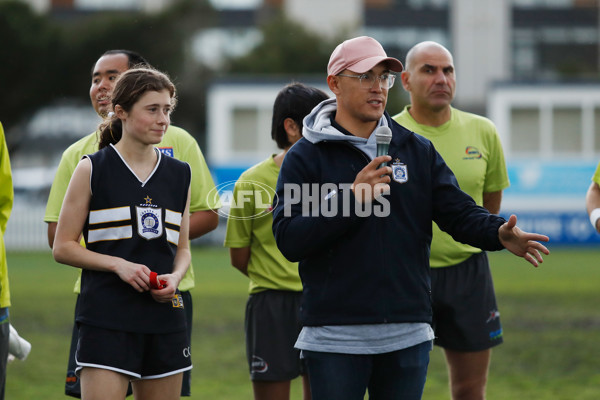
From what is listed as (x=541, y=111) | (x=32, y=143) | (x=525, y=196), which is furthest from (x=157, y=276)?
(x=32, y=143)

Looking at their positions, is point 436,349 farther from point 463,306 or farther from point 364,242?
point 364,242

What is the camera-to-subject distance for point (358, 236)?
3705mm

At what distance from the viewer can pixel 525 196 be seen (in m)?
28.8

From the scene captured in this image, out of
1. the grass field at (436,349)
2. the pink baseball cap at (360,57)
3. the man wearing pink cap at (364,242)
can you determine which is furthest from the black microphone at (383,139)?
the grass field at (436,349)

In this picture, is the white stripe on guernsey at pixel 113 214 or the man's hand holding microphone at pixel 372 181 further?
the white stripe on guernsey at pixel 113 214

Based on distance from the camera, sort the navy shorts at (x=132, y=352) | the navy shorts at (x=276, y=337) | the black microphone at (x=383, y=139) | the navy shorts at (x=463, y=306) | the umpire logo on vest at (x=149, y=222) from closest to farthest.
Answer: the black microphone at (x=383, y=139) < the navy shorts at (x=132, y=352) < the umpire logo on vest at (x=149, y=222) < the navy shorts at (x=276, y=337) < the navy shorts at (x=463, y=306)

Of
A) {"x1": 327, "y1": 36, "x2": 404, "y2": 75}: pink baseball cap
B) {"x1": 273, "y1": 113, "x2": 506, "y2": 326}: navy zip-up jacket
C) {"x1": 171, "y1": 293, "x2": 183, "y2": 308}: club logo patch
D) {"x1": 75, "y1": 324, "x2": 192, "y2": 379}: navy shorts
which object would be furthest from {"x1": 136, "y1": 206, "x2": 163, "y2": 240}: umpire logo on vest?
{"x1": 327, "y1": 36, "x2": 404, "y2": 75}: pink baseball cap

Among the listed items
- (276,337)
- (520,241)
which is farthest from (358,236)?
(276,337)

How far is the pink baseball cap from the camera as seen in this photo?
377 centimetres

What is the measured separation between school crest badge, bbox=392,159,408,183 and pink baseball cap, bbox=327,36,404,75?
15.6 inches

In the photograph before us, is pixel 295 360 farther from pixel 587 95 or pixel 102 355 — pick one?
pixel 587 95

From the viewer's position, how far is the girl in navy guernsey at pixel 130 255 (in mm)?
3965

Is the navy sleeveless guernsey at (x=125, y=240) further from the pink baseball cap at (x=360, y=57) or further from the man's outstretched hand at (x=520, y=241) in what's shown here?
the man's outstretched hand at (x=520, y=241)

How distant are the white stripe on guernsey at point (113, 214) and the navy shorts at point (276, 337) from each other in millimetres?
1497
